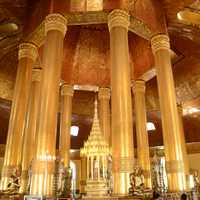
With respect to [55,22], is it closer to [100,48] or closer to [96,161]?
[96,161]

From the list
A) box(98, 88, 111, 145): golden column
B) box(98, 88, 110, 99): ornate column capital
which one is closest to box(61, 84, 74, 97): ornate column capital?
box(98, 88, 110, 99): ornate column capital

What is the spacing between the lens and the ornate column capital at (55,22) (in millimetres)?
10250

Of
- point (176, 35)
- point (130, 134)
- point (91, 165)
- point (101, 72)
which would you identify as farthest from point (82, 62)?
point (130, 134)

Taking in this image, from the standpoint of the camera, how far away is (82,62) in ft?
57.3

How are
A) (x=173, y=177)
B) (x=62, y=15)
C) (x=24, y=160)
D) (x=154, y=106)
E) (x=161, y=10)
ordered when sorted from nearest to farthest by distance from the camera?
(x=173, y=177) < (x=62, y=15) < (x=24, y=160) < (x=161, y=10) < (x=154, y=106)

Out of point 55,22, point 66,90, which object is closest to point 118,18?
point 55,22

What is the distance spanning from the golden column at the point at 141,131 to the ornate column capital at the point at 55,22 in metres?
6.49

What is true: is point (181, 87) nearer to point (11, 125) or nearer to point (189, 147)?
point (189, 147)

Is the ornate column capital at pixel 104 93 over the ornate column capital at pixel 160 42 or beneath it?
beneath

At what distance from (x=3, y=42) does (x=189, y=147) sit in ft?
50.3

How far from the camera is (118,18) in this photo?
10.1m

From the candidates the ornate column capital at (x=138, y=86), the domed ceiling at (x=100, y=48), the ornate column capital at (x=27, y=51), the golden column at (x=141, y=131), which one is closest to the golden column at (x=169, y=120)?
the domed ceiling at (x=100, y=48)

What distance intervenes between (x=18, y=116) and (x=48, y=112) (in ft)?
8.34

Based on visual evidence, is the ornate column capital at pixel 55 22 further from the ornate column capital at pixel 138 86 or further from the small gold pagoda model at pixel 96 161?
the ornate column capital at pixel 138 86
